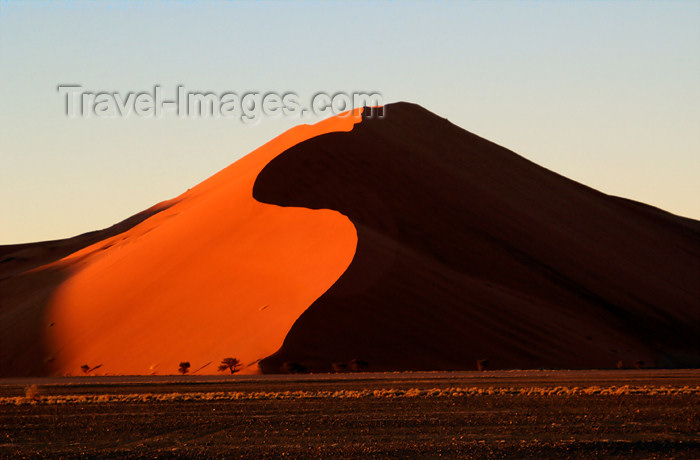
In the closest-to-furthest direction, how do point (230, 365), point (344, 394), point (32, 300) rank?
1. point (344, 394)
2. point (230, 365)
3. point (32, 300)

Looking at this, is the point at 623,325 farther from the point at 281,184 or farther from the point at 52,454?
the point at 52,454

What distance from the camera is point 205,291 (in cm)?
4097

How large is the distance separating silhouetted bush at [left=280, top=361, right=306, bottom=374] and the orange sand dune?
0.91 meters

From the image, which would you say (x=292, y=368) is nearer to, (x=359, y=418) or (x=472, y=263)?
(x=359, y=418)

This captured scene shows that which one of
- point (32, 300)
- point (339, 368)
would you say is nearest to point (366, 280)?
point (339, 368)

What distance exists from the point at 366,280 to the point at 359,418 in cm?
2013

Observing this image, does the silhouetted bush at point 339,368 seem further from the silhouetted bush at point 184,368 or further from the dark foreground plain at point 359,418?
the silhouetted bush at point 184,368

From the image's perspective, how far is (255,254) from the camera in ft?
139

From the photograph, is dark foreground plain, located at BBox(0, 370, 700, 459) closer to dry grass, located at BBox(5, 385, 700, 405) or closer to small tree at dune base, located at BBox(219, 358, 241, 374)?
dry grass, located at BBox(5, 385, 700, 405)

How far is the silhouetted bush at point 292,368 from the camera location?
3275cm

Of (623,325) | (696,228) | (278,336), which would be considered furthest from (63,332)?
(696,228)

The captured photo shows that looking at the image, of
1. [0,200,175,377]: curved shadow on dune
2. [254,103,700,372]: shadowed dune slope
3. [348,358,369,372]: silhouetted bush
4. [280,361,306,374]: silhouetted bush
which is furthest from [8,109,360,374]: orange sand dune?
[348,358,369,372]: silhouetted bush

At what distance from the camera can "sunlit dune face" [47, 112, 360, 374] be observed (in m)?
36.3

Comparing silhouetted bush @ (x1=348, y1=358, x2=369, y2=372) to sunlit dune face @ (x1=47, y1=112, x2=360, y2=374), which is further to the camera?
sunlit dune face @ (x1=47, y1=112, x2=360, y2=374)
